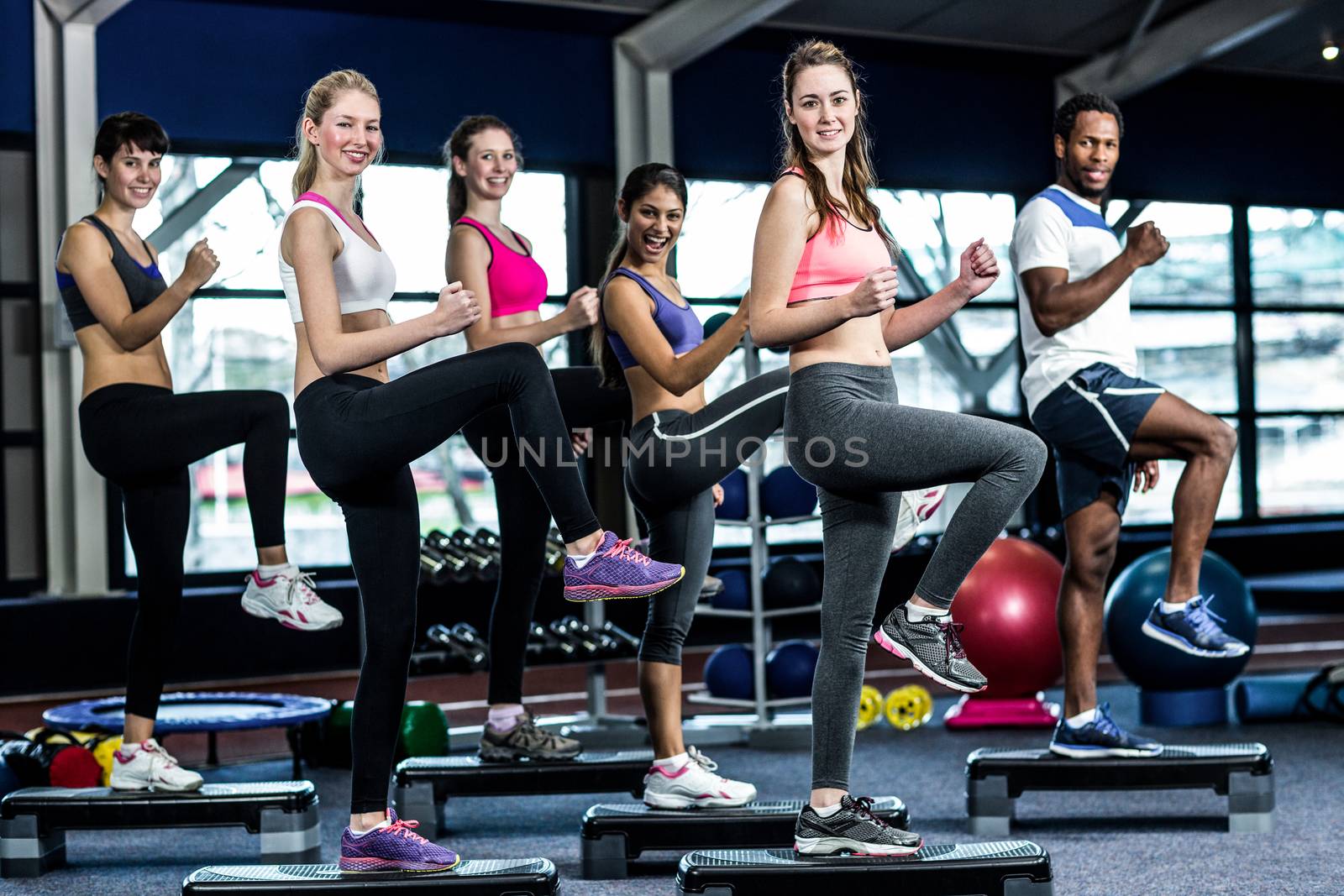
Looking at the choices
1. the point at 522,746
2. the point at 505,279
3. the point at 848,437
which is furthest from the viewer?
the point at 522,746

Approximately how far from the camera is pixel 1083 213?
360cm

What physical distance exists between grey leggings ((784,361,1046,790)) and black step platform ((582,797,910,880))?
72 cm

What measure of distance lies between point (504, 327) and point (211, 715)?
6.53ft

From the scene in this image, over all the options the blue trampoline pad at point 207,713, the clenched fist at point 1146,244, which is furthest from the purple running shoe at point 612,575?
the blue trampoline pad at point 207,713

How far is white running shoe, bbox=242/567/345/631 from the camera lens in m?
3.14

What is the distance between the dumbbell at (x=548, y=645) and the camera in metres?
5.53

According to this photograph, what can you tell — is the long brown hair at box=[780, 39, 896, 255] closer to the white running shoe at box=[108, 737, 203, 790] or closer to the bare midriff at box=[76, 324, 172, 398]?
the bare midriff at box=[76, 324, 172, 398]

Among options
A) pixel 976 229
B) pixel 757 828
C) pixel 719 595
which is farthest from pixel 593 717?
pixel 976 229

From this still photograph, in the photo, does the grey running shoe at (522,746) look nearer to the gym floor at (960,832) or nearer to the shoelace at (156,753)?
the gym floor at (960,832)

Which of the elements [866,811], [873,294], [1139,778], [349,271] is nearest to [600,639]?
[1139,778]

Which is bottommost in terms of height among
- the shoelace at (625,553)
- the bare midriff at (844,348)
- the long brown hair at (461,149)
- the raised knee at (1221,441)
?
the shoelace at (625,553)

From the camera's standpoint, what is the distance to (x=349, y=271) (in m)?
2.62

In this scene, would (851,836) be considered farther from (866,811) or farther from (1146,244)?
(1146,244)

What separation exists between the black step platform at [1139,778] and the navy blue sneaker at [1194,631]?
36 cm
